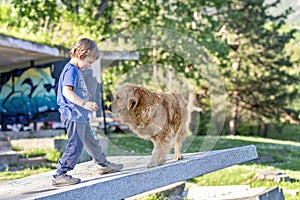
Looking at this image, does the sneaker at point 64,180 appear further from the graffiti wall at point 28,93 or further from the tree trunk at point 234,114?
the tree trunk at point 234,114

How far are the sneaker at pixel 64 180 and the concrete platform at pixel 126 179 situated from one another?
2.6 inches

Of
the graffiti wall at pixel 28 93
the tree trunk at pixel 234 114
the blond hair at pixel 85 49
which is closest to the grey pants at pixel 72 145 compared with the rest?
the blond hair at pixel 85 49

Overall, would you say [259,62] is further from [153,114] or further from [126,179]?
[126,179]

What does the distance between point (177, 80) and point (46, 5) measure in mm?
14051

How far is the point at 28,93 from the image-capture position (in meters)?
19.3

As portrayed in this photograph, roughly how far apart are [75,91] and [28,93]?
600 inches

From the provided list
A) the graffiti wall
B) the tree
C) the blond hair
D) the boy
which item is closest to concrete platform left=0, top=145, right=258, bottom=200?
the boy

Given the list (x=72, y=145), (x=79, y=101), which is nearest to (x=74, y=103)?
(x=79, y=101)

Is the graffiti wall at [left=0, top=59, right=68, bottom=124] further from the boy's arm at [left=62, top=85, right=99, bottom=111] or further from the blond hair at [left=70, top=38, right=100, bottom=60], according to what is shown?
the boy's arm at [left=62, top=85, right=99, bottom=111]

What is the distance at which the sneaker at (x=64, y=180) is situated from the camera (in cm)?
440

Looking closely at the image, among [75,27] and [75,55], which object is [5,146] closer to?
[75,27]

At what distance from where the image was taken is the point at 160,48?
5.16 meters

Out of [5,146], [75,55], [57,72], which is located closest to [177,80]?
[75,55]

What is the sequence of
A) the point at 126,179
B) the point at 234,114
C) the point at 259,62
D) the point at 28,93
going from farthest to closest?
the point at 234,114 < the point at 259,62 < the point at 28,93 < the point at 126,179
